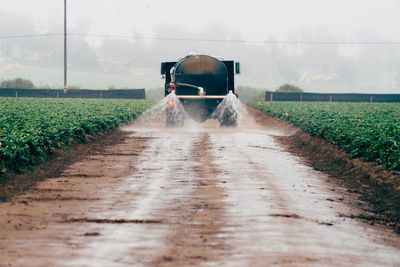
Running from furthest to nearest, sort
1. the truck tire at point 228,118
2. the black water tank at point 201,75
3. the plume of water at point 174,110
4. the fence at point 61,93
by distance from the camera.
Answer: the fence at point 61,93
the truck tire at point 228,118
the black water tank at point 201,75
the plume of water at point 174,110

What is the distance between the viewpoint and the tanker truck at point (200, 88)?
78.2 ft

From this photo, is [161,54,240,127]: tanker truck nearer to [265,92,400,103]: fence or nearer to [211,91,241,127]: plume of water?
[211,91,241,127]: plume of water

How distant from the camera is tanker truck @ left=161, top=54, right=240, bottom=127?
23828 millimetres

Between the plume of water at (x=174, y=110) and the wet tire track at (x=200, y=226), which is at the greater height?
the plume of water at (x=174, y=110)

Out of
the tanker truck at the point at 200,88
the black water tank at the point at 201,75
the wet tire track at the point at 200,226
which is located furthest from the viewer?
the black water tank at the point at 201,75

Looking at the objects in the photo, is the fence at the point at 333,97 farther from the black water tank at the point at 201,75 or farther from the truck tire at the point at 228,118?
the black water tank at the point at 201,75

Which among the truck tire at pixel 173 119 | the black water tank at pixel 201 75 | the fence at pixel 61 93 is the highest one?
the black water tank at pixel 201 75

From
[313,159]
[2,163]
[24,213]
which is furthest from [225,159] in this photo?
[24,213]

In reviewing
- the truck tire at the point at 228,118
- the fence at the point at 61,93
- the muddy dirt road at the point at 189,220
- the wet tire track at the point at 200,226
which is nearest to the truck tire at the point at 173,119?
the truck tire at the point at 228,118

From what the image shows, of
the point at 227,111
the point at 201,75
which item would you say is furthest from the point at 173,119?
the point at 227,111

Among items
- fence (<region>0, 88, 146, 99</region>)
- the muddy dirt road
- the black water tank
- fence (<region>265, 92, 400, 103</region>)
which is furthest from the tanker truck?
fence (<region>265, 92, 400, 103</region>)

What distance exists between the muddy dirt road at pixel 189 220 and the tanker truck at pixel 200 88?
36.1ft

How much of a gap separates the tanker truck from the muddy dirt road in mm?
10993

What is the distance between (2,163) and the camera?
10633 mm
